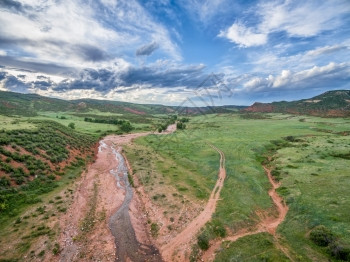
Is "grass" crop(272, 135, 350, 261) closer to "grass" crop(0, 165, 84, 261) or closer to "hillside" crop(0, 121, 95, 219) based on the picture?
"grass" crop(0, 165, 84, 261)

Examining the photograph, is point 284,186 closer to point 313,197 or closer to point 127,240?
point 313,197

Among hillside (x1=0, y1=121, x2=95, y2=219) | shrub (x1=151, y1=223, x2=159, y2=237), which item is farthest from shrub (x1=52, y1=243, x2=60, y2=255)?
shrub (x1=151, y1=223, x2=159, y2=237)

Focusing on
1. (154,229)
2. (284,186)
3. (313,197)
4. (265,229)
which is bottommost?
(154,229)

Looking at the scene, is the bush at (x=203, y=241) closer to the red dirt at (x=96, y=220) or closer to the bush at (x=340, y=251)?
the red dirt at (x=96, y=220)

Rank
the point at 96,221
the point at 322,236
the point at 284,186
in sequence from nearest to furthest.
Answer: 1. the point at 322,236
2. the point at 96,221
3. the point at 284,186

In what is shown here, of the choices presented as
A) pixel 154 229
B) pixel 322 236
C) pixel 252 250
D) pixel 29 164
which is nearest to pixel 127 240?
pixel 154 229

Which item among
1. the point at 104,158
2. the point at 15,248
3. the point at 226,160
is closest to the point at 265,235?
the point at 15,248
